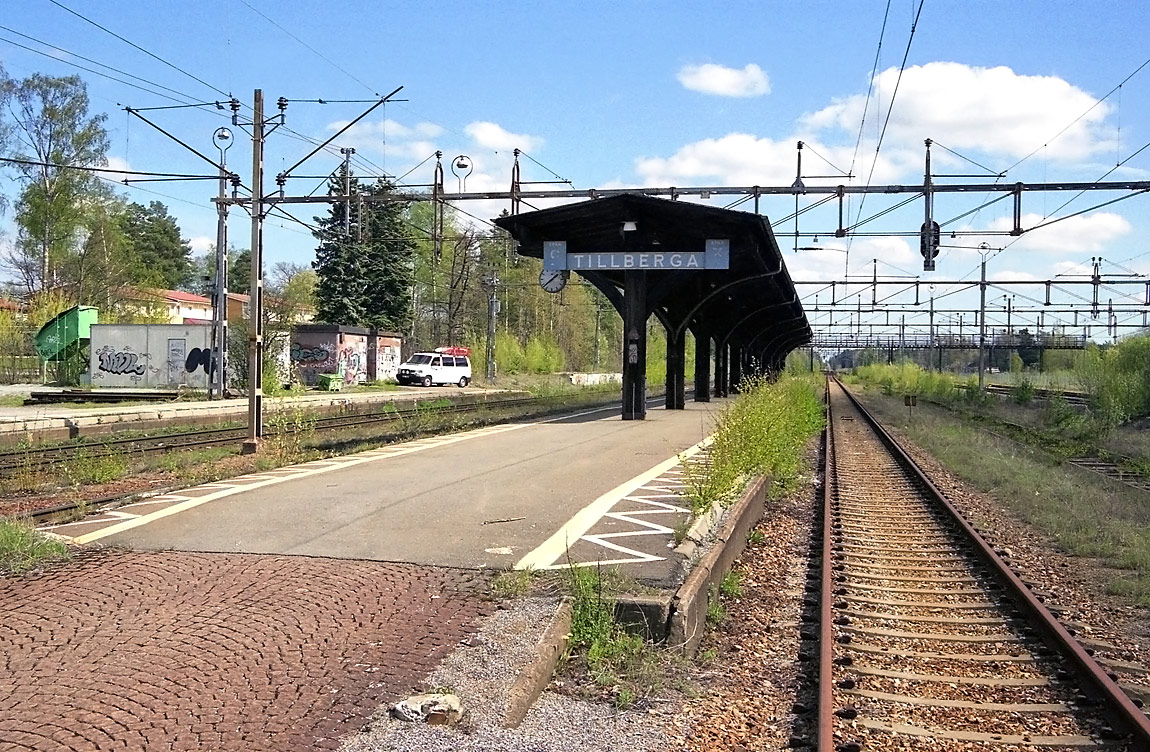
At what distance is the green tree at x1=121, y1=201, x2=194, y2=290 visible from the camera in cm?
9075

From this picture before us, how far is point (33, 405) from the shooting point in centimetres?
3086

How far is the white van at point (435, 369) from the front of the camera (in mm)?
53062

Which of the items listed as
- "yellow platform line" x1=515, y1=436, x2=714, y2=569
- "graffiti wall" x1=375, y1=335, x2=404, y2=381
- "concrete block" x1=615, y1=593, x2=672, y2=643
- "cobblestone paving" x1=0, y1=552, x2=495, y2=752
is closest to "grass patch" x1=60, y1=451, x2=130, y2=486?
"cobblestone paving" x1=0, y1=552, x2=495, y2=752

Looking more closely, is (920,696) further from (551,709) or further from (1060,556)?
(1060,556)

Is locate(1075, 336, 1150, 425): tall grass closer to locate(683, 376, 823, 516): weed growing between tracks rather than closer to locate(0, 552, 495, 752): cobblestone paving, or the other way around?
locate(683, 376, 823, 516): weed growing between tracks

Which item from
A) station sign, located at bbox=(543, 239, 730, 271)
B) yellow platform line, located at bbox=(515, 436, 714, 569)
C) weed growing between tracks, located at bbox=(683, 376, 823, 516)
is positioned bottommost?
yellow platform line, located at bbox=(515, 436, 714, 569)

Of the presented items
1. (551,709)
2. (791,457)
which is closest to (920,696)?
(551,709)

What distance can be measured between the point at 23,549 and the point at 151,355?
33859 millimetres

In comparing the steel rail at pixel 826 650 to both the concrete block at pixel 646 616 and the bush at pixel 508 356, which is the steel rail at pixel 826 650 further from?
the bush at pixel 508 356

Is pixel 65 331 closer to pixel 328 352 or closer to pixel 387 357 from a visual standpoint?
pixel 328 352

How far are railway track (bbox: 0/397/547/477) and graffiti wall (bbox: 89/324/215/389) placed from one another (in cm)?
1237

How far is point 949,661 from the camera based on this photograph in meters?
6.53

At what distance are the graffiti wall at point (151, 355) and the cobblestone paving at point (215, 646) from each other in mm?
32646

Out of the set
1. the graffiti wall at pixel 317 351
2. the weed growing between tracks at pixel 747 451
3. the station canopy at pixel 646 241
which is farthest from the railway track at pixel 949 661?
the graffiti wall at pixel 317 351
